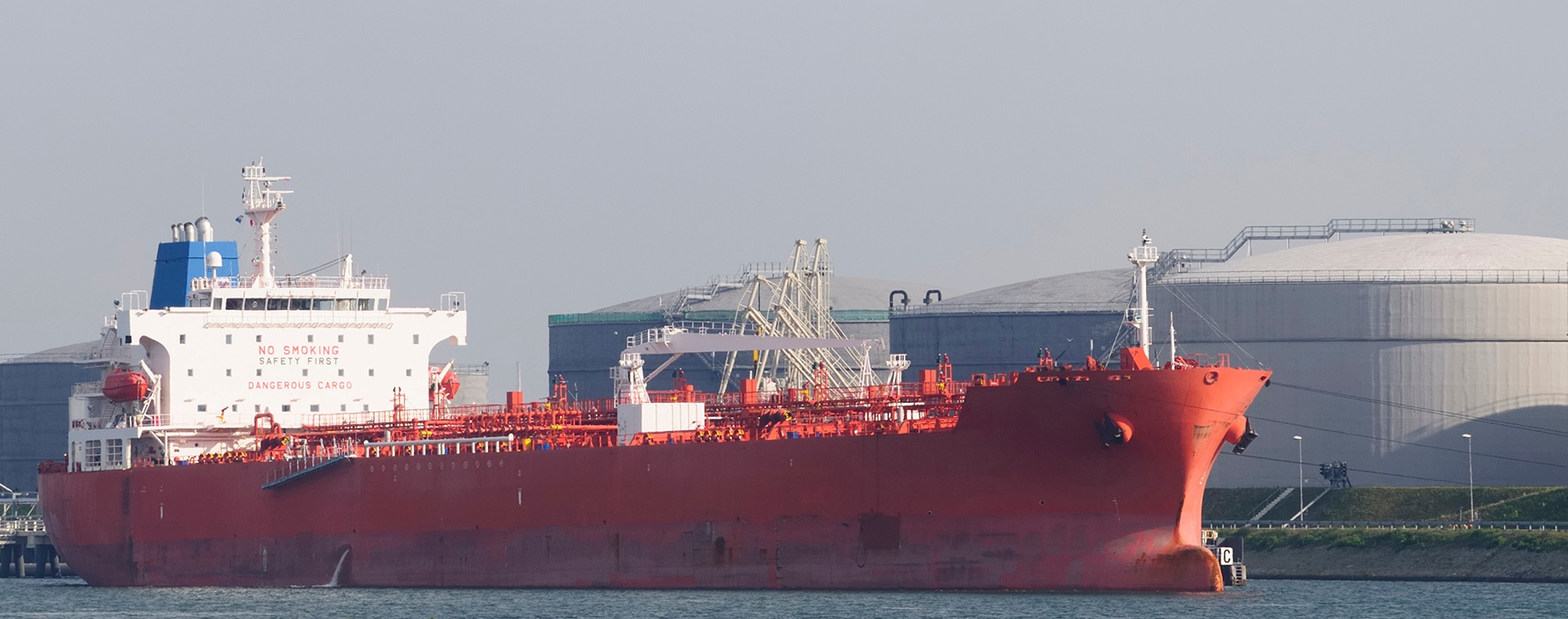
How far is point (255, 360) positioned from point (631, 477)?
32.6 ft

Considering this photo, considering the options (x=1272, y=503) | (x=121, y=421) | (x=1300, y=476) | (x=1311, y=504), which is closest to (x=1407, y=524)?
(x=1311, y=504)

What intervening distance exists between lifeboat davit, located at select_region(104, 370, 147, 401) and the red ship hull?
1.74 metres

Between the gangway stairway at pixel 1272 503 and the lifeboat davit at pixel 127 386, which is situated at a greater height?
the lifeboat davit at pixel 127 386

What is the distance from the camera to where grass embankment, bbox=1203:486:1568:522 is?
51219mm

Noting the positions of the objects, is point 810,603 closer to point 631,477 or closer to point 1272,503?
point 631,477

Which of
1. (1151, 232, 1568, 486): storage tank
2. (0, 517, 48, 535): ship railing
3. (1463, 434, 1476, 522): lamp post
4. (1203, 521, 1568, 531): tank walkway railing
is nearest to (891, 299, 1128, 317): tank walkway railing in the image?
(1151, 232, 1568, 486): storage tank

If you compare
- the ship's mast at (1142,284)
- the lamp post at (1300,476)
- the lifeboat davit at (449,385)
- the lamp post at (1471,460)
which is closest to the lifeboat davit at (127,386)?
the lifeboat davit at (449,385)

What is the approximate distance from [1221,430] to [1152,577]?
102 inches

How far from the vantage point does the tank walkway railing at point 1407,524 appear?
159ft

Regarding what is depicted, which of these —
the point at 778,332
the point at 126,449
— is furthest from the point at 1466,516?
the point at 126,449

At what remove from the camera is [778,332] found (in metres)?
58.7

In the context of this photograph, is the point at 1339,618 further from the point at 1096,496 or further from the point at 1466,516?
the point at 1466,516

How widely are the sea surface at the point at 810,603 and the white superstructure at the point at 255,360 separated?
135 inches

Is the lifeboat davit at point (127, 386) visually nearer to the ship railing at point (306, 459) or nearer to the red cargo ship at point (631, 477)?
the red cargo ship at point (631, 477)
